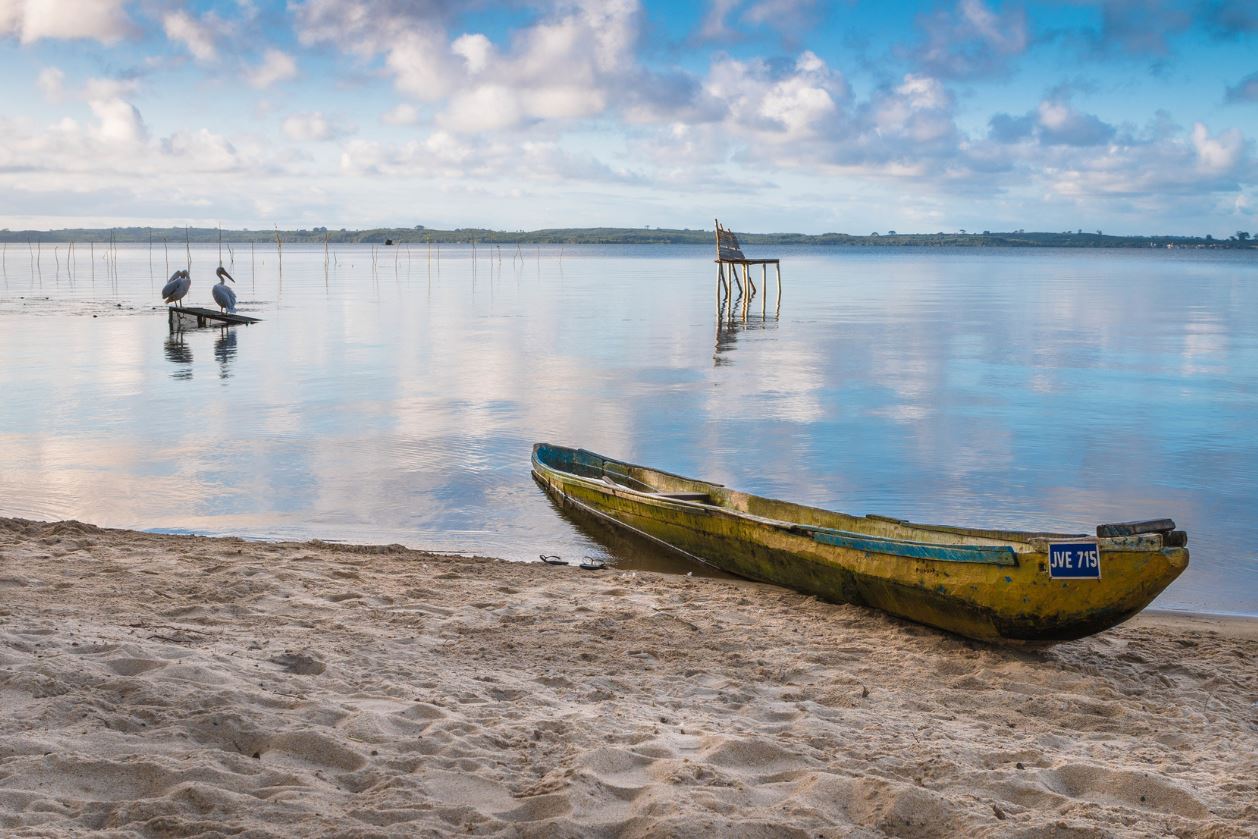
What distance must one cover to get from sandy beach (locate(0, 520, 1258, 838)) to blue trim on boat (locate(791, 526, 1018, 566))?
A: 1.85 ft

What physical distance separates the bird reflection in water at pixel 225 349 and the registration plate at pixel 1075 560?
20140mm

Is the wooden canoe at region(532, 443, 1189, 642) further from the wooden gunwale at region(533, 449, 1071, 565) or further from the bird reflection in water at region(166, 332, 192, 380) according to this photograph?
the bird reflection in water at region(166, 332, 192, 380)

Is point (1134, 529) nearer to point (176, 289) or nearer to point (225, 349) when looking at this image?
point (225, 349)

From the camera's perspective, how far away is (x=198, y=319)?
34375 mm

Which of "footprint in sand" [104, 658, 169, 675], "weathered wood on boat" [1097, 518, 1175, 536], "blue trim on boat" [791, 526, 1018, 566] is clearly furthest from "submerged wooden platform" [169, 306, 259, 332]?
"weathered wood on boat" [1097, 518, 1175, 536]

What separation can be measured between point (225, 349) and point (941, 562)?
2522cm

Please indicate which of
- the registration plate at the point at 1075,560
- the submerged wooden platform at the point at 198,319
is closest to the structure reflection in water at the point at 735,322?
the submerged wooden platform at the point at 198,319

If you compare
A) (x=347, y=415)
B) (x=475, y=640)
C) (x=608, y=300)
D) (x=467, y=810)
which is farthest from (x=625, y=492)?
(x=608, y=300)

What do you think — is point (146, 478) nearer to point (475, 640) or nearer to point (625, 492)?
point (625, 492)

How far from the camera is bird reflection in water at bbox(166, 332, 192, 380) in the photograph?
76.5ft

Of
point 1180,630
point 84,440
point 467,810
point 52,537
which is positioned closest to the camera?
point 467,810

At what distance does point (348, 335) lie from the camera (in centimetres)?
3238

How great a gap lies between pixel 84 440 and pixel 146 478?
3.16 meters

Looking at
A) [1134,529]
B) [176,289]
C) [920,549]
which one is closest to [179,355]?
[176,289]
